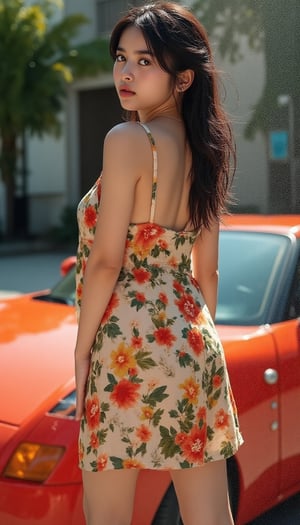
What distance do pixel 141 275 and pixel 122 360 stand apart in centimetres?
22

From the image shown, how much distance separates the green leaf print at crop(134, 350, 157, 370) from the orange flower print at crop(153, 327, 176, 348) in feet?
0.14

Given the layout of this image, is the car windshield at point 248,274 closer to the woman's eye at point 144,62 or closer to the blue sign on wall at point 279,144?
the blue sign on wall at point 279,144

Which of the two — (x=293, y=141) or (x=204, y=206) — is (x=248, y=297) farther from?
(x=204, y=206)

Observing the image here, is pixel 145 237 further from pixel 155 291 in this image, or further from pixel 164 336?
pixel 164 336

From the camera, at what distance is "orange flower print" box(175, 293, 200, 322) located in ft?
6.58

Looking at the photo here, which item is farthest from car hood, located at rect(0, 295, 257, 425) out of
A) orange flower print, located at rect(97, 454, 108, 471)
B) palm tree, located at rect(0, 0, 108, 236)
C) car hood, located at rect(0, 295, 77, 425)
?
palm tree, located at rect(0, 0, 108, 236)

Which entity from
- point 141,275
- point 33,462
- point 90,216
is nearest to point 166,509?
point 33,462

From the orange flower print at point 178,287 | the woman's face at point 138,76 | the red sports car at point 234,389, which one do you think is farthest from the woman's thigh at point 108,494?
the woman's face at point 138,76

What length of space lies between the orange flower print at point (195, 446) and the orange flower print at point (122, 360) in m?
0.22

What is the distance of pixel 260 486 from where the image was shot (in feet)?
9.62

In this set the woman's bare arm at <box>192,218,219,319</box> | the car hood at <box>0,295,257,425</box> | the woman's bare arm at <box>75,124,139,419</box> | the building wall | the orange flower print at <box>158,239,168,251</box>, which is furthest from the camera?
the building wall

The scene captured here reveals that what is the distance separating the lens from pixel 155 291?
1998 millimetres

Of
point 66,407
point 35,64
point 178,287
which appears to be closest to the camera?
point 178,287

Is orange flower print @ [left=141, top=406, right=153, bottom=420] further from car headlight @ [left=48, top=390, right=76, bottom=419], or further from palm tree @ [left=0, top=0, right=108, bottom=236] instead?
palm tree @ [left=0, top=0, right=108, bottom=236]
